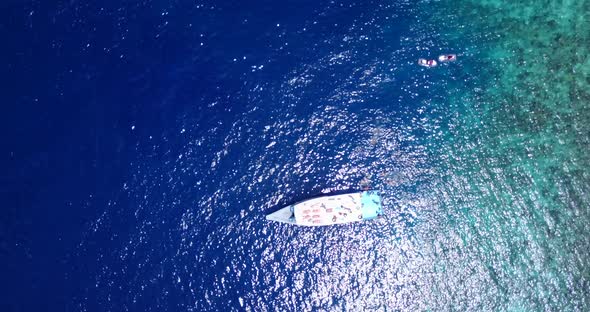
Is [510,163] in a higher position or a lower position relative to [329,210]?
lower

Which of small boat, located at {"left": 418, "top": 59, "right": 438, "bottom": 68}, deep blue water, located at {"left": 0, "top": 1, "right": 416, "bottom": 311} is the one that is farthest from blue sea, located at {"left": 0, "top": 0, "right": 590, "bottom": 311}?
small boat, located at {"left": 418, "top": 59, "right": 438, "bottom": 68}

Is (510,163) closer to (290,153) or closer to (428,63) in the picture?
(428,63)

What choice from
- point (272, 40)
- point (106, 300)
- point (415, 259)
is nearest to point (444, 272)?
point (415, 259)

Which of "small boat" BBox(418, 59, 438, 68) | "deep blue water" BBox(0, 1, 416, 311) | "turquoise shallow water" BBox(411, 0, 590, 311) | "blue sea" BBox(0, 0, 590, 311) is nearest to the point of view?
"turquoise shallow water" BBox(411, 0, 590, 311)

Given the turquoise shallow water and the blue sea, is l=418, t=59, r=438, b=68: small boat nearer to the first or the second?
the blue sea

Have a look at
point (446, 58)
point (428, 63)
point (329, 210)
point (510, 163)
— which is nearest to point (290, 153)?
point (329, 210)

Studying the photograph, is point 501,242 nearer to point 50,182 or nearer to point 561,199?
point 561,199

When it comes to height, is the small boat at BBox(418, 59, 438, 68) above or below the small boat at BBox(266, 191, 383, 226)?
above
